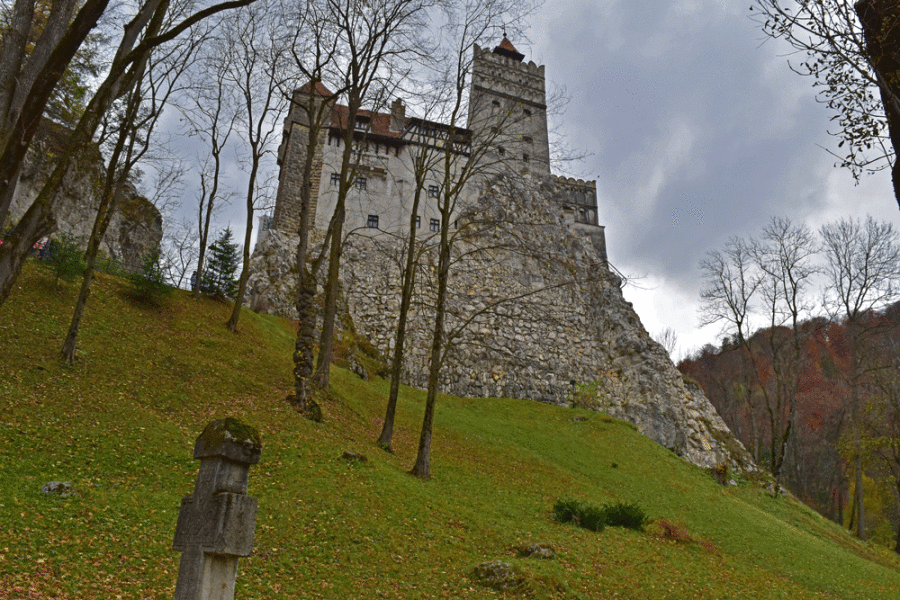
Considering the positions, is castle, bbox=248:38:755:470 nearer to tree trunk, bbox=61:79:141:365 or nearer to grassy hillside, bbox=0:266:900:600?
grassy hillside, bbox=0:266:900:600

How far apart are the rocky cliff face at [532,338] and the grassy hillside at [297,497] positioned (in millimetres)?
9803

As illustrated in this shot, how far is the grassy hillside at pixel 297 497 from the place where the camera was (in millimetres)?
8109

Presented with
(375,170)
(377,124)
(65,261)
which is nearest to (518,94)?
(377,124)

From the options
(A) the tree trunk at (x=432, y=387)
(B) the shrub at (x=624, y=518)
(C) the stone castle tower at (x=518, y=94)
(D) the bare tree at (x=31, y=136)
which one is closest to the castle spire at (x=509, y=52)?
(C) the stone castle tower at (x=518, y=94)

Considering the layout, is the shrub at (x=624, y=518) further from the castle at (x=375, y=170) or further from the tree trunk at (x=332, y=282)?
the castle at (x=375, y=170)

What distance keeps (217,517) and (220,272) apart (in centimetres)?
2613

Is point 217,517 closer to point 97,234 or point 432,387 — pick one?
point 432,387

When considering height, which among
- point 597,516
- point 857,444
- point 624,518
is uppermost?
point 857,444

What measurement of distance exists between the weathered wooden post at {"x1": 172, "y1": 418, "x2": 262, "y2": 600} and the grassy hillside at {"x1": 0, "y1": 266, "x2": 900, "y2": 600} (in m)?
2.74

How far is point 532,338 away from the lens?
3912 centimetres

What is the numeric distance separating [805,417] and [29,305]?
1927 inches

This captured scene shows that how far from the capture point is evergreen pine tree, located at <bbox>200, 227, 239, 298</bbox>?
28547 millimetres

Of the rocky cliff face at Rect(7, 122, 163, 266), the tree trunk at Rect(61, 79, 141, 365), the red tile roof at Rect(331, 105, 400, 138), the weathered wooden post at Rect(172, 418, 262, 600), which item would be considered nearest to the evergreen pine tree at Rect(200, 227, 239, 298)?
the rocky cliff face at Rect(7, 122, 163, 266)

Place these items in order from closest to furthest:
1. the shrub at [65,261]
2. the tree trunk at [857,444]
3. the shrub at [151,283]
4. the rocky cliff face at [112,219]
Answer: the shrub at [65,261] < the shrub at [151,283] < the tree trunk at [857,444] < the rocky cliff face at [112,219]
